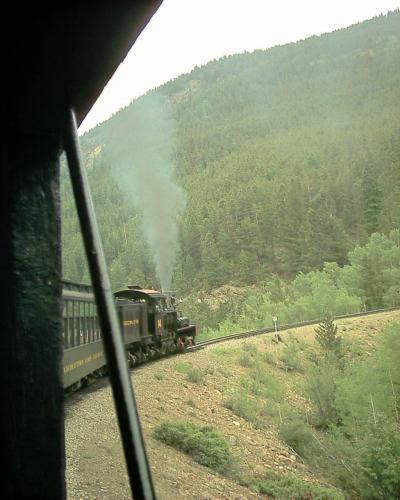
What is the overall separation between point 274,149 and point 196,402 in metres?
146

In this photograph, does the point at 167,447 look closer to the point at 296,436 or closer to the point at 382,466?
the point at 382,466

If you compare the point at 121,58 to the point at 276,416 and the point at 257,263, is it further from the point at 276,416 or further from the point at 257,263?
the point at 257,263

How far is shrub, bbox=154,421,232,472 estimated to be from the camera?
1079 cm

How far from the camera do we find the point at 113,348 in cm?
101

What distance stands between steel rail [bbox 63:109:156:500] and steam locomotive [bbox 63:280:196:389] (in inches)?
118

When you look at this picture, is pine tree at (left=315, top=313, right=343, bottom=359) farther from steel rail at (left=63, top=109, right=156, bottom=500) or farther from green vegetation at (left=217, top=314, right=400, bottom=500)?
steel rail at (left=63, top=109, right=156, bottom=500)

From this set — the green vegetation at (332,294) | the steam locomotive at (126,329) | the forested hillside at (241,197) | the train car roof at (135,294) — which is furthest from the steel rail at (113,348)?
the green vegetation at (332,294)

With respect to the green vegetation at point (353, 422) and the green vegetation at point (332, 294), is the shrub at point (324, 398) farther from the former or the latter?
the green vegetation at point (332, 294)

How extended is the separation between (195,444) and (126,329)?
4248 millimetres

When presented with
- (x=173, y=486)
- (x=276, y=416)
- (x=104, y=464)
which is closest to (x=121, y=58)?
(x=104, y=464)

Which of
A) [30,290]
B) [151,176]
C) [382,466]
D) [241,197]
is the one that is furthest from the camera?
[241,197]

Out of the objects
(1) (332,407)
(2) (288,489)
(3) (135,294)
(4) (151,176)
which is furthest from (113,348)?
(4) (151,176)

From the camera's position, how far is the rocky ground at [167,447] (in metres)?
7.45

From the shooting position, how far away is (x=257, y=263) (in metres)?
78.2
